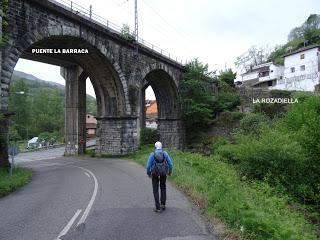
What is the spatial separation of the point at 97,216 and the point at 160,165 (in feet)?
6.10

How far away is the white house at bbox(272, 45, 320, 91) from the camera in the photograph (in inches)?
2243

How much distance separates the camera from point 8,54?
640 inches

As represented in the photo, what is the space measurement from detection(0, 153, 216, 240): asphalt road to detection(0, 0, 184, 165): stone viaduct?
6830 mm

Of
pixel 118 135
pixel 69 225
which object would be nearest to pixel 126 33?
pixel 118 135

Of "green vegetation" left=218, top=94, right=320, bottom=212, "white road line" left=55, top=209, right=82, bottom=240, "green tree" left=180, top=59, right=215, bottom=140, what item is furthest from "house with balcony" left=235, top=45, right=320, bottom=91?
"white road line" left=55, top=209, right=82, bottom=240

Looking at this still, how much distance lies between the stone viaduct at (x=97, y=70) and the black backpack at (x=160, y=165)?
8518 mm

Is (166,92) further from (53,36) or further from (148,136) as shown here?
(53,36)

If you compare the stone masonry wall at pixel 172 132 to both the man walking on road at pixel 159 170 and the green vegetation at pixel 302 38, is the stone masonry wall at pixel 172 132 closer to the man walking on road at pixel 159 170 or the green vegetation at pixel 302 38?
the man walking on road at pixel 159 170

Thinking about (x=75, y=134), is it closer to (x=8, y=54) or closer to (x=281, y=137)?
(x=8, y=54)

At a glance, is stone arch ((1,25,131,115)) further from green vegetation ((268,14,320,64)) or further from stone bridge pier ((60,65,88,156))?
green vegetation ((268,14,320,64))

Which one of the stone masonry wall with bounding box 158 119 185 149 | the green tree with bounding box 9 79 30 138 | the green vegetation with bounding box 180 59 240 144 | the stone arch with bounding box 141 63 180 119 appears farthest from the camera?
the green tree with bounding box 9 79 30 138

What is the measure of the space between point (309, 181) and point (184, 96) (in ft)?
84.7

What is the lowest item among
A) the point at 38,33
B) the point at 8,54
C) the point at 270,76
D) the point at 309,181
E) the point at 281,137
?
the point at 309,181

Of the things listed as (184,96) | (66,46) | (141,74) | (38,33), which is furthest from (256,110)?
(38,33)
